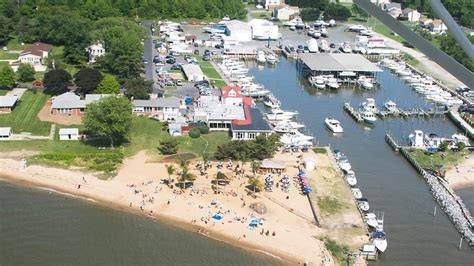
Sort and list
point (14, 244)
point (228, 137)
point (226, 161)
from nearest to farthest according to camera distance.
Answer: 1. point (14, 244)
2. point (226, 161)
3. point (228, 137)

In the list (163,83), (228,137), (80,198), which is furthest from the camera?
(163,83)

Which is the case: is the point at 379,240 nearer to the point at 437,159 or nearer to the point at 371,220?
→ the point at 371,220

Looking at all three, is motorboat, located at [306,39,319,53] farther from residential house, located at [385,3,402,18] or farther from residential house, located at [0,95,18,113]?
residential house, located at [0,95,18,113]

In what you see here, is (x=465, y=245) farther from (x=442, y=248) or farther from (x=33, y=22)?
(x=33, y=22)

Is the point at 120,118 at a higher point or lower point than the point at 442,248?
higher

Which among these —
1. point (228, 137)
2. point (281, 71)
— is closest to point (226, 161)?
point (228, 137)

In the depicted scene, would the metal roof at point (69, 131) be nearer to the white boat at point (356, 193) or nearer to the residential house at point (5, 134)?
the residential house at point (5, 134)

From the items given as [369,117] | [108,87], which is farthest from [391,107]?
[108,87]
